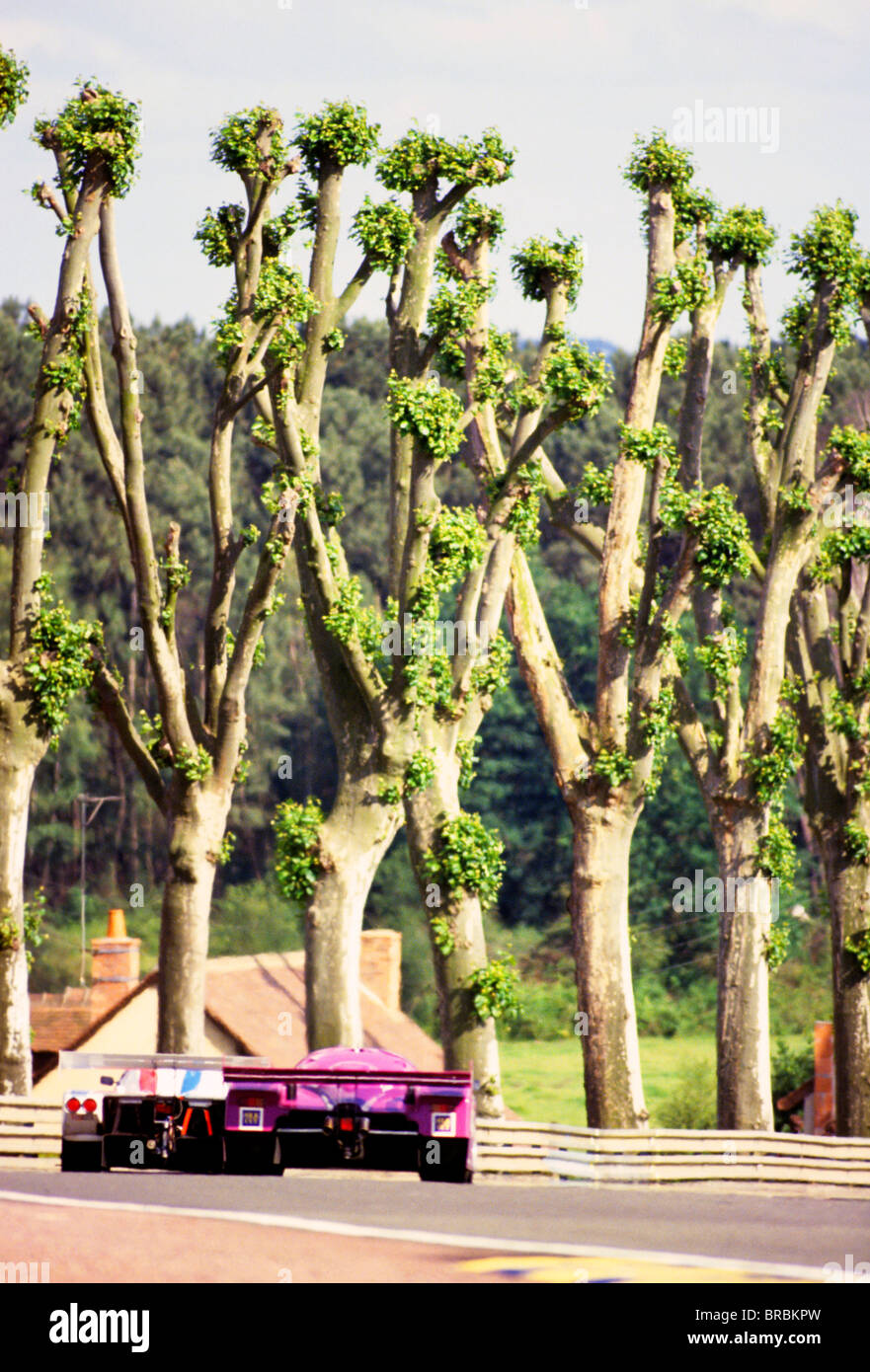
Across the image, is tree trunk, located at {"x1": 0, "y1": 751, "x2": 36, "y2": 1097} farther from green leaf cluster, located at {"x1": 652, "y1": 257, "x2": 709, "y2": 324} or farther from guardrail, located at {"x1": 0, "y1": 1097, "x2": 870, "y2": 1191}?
green leaf cluster, located at {"x1": 652, "y1": 257, "x2": 709, "y2": 324}

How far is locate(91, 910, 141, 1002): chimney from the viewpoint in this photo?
116 feet

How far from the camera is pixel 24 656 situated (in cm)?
2162

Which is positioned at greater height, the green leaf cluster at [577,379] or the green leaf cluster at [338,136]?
the green leaf cluster at [338,136]

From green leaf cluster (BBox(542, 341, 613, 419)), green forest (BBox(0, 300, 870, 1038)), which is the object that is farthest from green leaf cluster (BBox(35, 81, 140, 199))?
green forest (BBox(0, 300, 870, 1038))

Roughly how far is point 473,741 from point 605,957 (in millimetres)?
3392

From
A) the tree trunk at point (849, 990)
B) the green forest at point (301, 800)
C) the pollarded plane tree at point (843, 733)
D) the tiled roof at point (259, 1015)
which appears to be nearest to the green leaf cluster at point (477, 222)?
the pollarded plane tree at point (843, 733)

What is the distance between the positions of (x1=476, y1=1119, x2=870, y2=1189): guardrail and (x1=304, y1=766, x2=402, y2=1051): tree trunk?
7.94 ft

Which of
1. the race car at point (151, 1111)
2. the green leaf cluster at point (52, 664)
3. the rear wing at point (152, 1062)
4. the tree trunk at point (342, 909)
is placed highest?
the green leaf cluster at point (52, 664)

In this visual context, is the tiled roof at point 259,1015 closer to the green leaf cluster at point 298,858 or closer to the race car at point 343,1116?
the green leaf cluster at point 298,858

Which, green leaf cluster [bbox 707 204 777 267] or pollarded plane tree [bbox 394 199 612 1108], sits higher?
green leaf cluster [bbox 707 204 777 267]

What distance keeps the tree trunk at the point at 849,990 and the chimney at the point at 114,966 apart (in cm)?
1471

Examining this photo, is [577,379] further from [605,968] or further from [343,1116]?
[343,1116]

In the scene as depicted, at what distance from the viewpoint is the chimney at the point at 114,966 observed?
1394 inches

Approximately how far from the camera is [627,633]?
2478 cm
